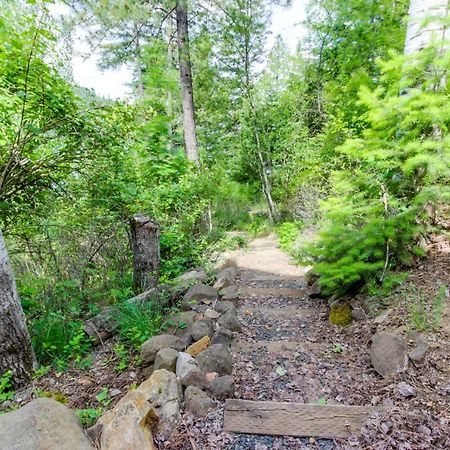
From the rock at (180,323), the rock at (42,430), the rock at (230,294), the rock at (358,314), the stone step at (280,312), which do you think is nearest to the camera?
the rock at (42,430)

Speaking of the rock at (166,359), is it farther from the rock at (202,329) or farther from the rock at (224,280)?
the rock at (224,280)

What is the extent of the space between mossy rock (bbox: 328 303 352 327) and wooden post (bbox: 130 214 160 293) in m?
2.28

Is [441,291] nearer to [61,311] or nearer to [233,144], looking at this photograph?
[61,311]

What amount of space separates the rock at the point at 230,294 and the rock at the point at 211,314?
43cm

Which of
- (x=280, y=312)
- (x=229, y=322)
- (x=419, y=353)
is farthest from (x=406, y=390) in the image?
(x=280, y=312)

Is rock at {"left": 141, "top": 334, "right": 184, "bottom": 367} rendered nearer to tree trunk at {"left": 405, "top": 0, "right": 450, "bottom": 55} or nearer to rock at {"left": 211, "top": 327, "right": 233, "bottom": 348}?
rock at {"left": 211, "top": 327, "right": 233, "bottom": 348}

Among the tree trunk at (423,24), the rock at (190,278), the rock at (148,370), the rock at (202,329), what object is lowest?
the rock at (148,370)

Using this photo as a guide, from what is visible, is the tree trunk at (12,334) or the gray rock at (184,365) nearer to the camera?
the gray rock at (184,365)

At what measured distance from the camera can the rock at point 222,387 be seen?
2.09 meters

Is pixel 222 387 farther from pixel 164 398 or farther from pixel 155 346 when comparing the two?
pixel 155 346

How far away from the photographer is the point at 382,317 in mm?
2672

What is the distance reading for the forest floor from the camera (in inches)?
67.5

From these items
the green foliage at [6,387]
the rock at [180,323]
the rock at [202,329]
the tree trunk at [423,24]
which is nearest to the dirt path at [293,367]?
the rock at [202,329]

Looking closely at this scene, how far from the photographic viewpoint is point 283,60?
32.5 ft
